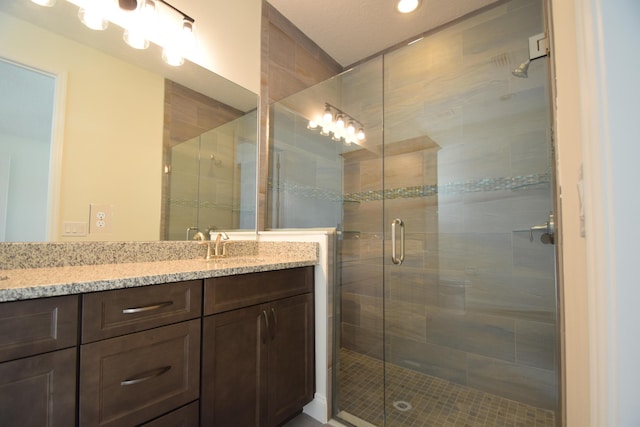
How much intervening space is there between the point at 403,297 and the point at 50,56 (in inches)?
95.1

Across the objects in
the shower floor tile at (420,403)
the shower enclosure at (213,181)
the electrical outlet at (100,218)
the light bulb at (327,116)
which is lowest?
the shower floor tile at (420,403)

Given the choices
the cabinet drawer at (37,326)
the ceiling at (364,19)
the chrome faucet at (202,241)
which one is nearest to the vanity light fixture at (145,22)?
the ceiling at (364,19)

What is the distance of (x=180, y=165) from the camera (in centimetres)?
150

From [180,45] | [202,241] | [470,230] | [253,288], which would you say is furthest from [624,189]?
[180,45]

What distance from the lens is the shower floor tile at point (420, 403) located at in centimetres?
146

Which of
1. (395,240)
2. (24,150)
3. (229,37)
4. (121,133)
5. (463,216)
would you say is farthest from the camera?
(395,240)

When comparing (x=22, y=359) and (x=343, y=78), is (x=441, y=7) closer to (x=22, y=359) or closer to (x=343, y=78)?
(x=343, y=78)

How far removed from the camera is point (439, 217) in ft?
6.36

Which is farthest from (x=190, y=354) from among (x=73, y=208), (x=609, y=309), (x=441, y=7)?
(x=441, y=7)

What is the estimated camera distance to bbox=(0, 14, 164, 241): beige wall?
1.10 meters

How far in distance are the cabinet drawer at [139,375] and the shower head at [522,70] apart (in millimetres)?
2266

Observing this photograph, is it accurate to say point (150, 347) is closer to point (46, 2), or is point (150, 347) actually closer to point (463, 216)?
point (46, 2)

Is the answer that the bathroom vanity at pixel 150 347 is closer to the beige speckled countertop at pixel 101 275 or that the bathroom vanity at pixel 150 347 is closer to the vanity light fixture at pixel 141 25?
the beige speckled countertop at pixel 101 275

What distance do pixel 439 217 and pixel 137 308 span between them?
6.09 ft
